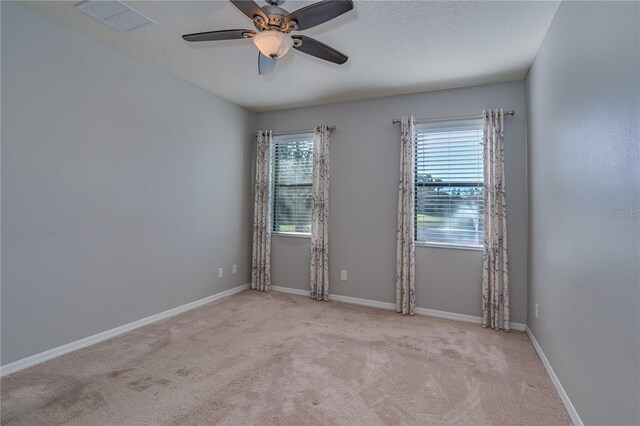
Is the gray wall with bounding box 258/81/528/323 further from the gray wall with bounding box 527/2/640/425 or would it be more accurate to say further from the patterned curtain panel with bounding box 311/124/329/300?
the gray wall with bounding box 527/2/640/425

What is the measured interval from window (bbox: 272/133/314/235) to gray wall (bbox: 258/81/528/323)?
7.4 inches

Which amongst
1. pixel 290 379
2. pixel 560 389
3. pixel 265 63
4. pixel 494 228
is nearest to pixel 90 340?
pixel 290 379

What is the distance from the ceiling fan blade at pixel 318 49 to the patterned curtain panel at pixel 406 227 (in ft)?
5.62

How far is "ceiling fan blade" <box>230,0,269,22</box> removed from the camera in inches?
64.8

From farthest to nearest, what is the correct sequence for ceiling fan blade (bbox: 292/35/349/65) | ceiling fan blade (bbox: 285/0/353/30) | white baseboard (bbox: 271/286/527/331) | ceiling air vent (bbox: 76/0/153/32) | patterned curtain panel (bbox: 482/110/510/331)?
white baseboard (bbox: 271/286/527/331) < patterned curtain panel (bbox: 482/110/510/331) < ceiling air vent (bbox: 76/0/153/32) < ceiling fan blade (bbox: 292/35/349/65) < ceiling fan blade (bbox: 285/0/353/30)

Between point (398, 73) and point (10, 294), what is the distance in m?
3.85

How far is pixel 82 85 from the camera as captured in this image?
2627 millimetres

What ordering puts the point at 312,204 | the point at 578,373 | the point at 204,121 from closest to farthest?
1. the point at 578,373
2. the point at 204,121
3. the point at 312,204

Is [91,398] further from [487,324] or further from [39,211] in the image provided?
[487,324]

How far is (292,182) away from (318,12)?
9.71 feet

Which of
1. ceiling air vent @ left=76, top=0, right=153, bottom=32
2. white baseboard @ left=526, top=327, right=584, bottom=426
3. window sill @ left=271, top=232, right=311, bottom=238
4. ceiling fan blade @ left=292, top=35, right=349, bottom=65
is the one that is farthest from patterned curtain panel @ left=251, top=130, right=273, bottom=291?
white baseboard @ left=526, top=327, right=584, bottom=426

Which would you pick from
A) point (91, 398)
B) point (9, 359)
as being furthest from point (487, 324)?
point (9, 359)

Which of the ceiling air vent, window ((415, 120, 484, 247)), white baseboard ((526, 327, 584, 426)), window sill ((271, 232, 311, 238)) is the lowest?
white baseboard ((526, 327, 584, 426))

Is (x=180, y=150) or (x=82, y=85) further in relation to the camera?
(x=180, y=150)
